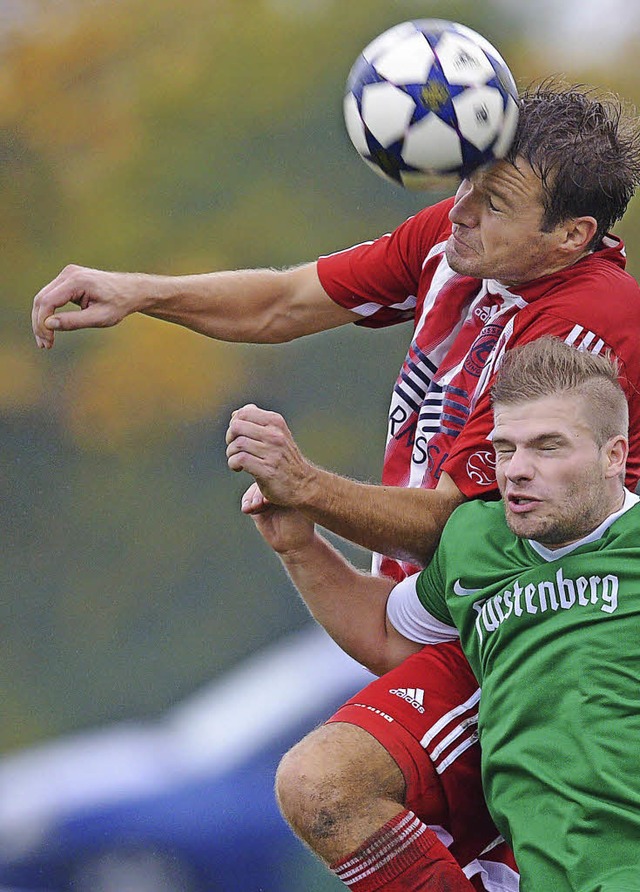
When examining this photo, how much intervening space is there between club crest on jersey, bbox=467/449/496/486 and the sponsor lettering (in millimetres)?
260

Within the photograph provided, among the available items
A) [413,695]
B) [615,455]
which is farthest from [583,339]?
[413,695]

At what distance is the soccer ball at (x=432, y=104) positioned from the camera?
8.56ft

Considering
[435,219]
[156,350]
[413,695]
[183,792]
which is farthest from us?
Answer: [156,350]

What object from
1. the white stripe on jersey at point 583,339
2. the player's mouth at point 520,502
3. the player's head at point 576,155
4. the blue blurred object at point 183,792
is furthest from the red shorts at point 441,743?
the blue blurred object at point 183,792

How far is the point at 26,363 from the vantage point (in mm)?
4359

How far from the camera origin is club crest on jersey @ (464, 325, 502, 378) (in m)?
2.79

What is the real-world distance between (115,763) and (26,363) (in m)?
1.27

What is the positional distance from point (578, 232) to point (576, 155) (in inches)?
5.9

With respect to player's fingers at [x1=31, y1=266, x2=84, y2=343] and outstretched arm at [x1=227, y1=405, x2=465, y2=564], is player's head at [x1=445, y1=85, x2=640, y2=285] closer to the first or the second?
outstretched arm at [x1=227, y1=405, x2=465, y2=564]

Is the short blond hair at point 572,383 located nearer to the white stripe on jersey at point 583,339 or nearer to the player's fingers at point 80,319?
the white stripe on jersey at point 583,339

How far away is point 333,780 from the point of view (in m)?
2.45

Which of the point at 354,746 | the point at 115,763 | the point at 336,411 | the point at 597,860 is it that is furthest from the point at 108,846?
the point at 597,860

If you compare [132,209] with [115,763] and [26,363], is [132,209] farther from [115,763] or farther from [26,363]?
[115,763]

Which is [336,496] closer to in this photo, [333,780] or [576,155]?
[333,780]
